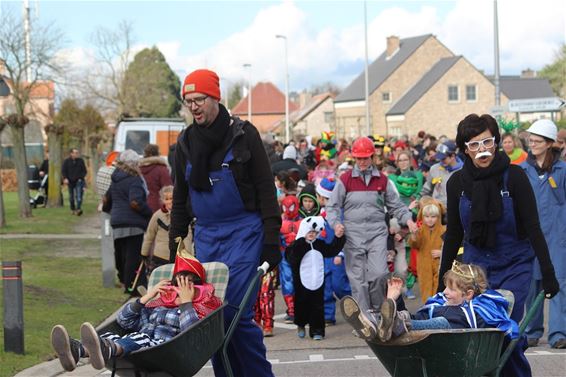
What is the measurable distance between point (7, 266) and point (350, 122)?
83959 millimetres

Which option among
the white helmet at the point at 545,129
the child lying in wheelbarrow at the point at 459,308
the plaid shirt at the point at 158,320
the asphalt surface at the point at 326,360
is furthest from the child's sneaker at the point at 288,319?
the child lying in wheelbarrow at the point at 459,308

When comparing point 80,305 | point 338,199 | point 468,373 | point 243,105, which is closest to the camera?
point 468,373

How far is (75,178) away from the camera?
31156 millimetres

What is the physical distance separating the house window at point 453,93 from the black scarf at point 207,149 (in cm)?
7865

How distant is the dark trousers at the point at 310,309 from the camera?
11.4 m

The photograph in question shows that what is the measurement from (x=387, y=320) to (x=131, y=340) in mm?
1612

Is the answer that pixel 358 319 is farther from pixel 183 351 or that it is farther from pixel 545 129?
pixel 545 129

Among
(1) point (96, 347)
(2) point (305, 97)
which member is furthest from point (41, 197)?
(2) point (305, 97)

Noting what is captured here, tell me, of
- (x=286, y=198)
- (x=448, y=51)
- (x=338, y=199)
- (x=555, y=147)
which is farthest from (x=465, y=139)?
(x=448, y=51)

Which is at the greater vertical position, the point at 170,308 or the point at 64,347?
the point at 170,308

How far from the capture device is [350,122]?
9312 cm

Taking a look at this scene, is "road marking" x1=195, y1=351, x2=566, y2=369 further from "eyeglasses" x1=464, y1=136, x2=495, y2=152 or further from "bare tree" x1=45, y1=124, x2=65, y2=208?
"bare tree" x1=45, y1=124, x2=65, y2=208

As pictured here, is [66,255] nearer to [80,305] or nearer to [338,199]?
[80,305]

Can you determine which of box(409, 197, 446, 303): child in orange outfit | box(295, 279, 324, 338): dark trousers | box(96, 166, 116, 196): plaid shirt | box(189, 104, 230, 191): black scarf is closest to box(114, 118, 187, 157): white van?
box(96, 166, 116, 196): plaid shirt
